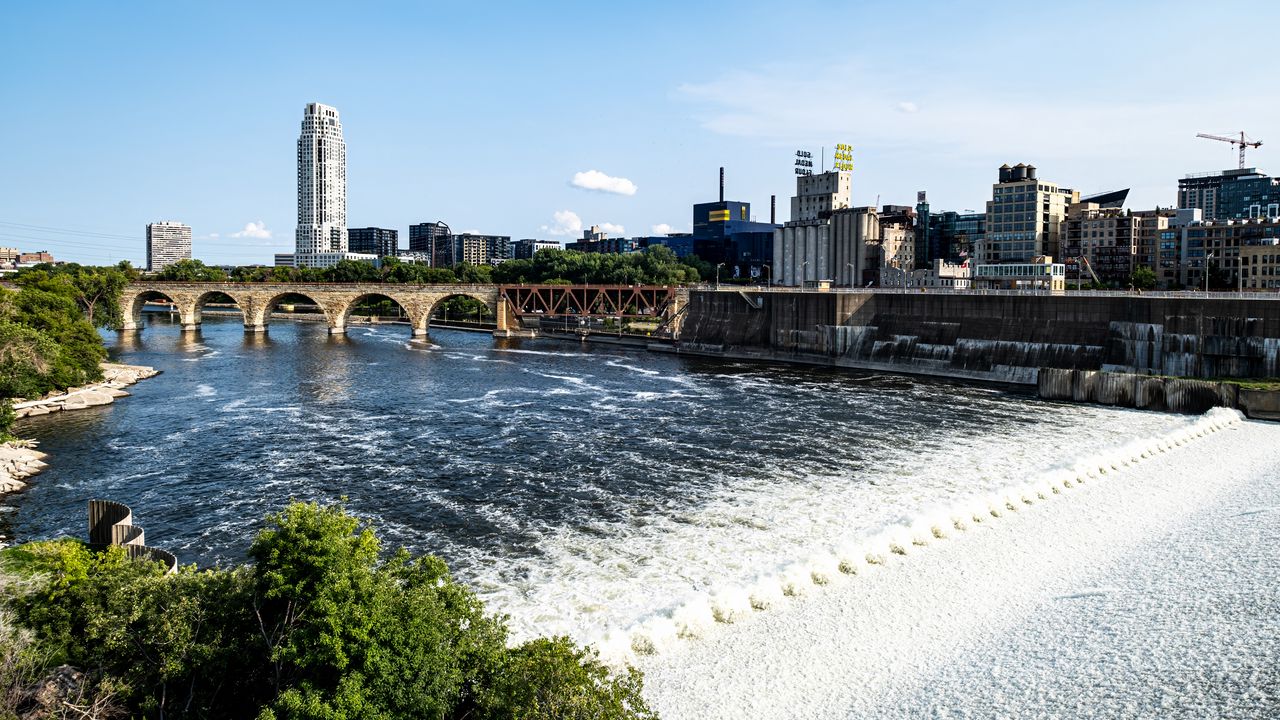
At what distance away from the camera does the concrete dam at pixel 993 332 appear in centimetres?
8188

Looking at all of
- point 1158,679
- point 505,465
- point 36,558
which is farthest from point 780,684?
point 505,465

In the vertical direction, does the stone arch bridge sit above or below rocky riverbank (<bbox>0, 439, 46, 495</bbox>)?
above

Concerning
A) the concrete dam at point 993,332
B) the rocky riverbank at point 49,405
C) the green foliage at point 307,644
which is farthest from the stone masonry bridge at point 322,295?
the green foliage at point 307,644

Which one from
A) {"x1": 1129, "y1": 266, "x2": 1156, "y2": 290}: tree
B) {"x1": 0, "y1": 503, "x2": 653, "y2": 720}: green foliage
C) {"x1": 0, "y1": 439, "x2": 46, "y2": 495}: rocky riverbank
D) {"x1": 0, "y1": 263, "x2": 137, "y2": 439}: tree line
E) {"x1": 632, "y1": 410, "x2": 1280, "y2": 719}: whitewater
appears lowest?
{"x1": 632, "y1": 410, "x2": 1280, "y2": 719}: whitewater

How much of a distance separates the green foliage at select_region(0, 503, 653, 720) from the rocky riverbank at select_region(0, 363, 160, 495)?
113 feet

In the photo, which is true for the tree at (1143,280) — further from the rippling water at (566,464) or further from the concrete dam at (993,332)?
the rippling water at (566,464)

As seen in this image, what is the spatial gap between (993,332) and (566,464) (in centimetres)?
6462

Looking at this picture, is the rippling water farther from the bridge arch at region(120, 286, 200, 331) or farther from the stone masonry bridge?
the bridge arch at region(120, 286, 200, 331)

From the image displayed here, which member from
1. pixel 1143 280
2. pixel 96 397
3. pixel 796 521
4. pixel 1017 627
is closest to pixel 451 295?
pixel 96 397

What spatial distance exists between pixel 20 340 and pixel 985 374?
9325cm

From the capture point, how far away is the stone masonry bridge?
6639 inches

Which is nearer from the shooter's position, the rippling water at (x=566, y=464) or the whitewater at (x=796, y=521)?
the whitewater at (x=796, y=521)

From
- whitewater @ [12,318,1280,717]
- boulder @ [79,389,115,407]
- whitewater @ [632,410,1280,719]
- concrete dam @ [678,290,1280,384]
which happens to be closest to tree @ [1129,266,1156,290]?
concrete dam @ [678,290,1280,384]

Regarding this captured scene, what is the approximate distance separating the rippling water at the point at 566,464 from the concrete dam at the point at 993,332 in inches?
402
